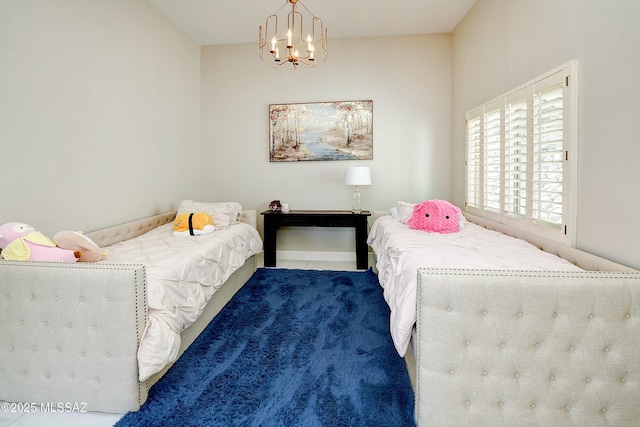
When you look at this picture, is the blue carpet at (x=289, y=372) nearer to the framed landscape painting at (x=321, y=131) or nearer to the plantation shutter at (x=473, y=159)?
the plantation shutter at (x=473, y=159)

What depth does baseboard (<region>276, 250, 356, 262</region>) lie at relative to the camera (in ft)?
15.2

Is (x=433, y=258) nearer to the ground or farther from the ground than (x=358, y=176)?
nearer to the ground

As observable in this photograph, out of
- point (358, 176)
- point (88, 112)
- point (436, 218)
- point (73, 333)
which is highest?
point (88, 112)

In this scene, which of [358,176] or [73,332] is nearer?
[73,332]

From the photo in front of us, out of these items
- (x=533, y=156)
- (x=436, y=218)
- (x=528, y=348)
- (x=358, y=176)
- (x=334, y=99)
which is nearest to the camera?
(x=528, y=348)

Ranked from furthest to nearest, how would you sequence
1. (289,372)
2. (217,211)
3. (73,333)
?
(217,211) → (289,372) → (73,333)

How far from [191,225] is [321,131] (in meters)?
2.16

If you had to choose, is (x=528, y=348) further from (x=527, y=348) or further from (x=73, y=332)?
(x=73, y=332)

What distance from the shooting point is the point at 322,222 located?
4.20 m

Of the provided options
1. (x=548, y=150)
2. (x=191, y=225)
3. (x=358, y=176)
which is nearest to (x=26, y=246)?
(x=191, y=225)

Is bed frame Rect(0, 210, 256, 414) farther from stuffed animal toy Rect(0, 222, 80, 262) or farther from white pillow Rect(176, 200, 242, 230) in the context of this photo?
white pillow Rect(176, 200, 242, 230)

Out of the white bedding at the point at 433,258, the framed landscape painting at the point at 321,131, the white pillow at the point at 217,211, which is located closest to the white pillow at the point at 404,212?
the white bedding at the point at 433,258

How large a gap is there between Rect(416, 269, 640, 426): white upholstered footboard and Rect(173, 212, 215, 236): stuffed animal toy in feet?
8.19

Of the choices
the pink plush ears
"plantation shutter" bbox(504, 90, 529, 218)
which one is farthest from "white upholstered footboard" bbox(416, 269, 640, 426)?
the pink plush ears
